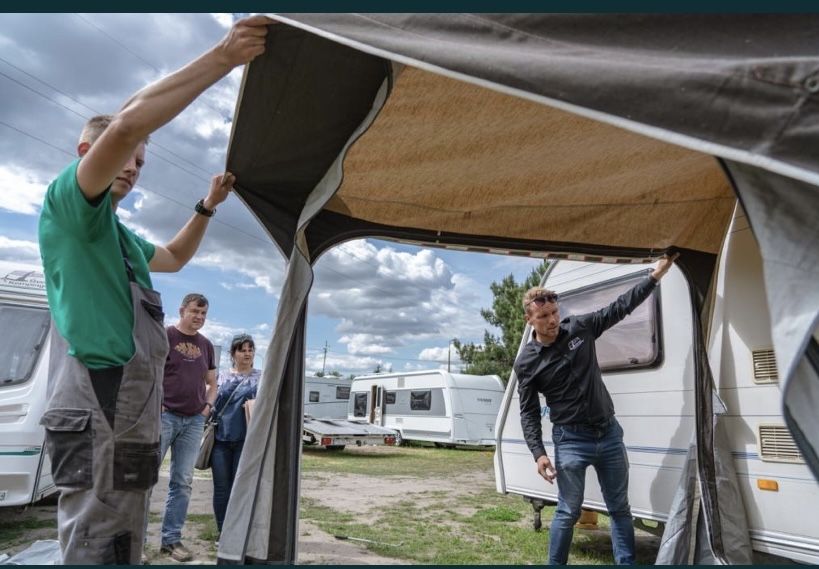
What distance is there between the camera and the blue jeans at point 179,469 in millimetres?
4379

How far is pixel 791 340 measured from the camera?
139 cm

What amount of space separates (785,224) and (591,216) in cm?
233

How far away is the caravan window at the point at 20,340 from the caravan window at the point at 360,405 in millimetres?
15612

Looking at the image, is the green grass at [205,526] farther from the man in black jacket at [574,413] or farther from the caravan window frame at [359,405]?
the caravan window frame at [359,405]

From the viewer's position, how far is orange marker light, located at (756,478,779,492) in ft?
10.3

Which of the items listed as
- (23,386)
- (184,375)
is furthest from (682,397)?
(23,386)

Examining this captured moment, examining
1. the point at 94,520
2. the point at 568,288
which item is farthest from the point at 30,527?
the point at 568,288

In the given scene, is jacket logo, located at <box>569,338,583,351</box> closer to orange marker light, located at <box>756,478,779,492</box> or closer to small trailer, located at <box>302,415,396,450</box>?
orange marker light, located at <box>756,478,779,492</box>

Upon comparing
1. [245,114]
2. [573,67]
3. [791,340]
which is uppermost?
[245,114]

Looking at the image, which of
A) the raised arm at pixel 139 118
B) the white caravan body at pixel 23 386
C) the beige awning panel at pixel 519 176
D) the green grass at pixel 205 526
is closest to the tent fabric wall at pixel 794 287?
the beige awning panel at pixel 519 176

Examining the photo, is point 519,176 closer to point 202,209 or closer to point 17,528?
point 202,209

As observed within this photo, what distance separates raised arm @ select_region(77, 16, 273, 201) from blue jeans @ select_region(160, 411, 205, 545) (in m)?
3.12

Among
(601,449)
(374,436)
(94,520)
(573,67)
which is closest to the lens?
A: (573,67)

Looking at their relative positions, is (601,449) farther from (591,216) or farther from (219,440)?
(219,440)
